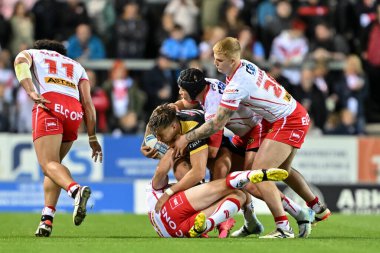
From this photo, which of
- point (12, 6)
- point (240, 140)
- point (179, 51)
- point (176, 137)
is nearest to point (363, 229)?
point (240, 140)

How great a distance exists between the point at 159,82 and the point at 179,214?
30.6 ft

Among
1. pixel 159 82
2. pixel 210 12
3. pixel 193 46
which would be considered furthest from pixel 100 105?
pixel 210 12

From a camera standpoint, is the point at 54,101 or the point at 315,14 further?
the point at 315,14

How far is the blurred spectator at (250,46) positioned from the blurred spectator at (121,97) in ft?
7.00

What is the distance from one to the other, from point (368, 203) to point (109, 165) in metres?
4.60

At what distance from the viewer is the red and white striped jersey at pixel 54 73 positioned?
10.9 metres

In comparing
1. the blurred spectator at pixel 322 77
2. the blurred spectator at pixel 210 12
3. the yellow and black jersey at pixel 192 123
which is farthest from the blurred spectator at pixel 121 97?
the yellow and black jersey at pixel 192 123

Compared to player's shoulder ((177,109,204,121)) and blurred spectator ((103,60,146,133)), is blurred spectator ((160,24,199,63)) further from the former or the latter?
player's shoulder ((177,109,204,121))

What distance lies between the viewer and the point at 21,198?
17.3m

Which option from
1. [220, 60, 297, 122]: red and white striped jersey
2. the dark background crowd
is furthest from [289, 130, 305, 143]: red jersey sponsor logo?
the dark background crowd

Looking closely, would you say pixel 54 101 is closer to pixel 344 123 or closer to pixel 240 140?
pixel 240 140

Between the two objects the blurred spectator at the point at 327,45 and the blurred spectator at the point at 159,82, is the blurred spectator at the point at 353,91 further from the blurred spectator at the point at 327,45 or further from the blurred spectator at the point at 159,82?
the blurred spectator at the point at 159,82

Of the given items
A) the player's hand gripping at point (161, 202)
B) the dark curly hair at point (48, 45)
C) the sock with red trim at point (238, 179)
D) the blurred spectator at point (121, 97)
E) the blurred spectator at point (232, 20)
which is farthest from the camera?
the blurred spectator at point (232, 20)

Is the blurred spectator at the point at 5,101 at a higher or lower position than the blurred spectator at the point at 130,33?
lower
